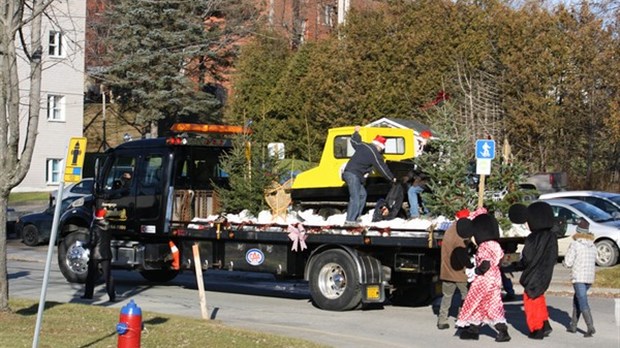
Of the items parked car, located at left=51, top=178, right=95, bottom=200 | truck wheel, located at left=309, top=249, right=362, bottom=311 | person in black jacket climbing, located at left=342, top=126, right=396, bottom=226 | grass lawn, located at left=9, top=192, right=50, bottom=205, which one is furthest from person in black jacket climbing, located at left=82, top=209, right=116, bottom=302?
grass lawn, located at left=9, top=192, right=50, bottom=205

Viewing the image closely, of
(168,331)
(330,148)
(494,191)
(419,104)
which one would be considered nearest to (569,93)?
(419,104)

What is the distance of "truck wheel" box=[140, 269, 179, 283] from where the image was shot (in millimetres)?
20117

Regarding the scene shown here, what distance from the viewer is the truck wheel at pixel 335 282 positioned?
15.2 metres

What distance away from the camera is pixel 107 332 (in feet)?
40.3

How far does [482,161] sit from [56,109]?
3725 cm

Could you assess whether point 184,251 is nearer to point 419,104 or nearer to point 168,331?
point 168,331

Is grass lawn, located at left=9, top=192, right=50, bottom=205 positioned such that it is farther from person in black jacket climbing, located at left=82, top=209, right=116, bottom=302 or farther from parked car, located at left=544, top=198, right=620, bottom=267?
person in black jacket climbing, located at left=82, top=209, right=116, bottom=302

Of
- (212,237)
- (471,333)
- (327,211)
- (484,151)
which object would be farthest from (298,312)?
(327,211)

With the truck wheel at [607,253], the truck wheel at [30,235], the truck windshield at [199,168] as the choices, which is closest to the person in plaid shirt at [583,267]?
the truck windshield at [199,168]

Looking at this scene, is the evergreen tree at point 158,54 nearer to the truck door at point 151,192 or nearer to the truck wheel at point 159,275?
the truck wheel at point 159,275

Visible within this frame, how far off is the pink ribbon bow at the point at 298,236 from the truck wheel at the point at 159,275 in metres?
5.11

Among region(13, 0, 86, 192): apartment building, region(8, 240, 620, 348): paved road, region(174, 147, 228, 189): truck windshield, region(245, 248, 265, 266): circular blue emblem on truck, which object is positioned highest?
region(13, 0, 86, 192): apartment building

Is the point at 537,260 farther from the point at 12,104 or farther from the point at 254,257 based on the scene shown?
the point at 12,104

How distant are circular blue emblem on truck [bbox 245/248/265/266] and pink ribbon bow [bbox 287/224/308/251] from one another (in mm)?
822
